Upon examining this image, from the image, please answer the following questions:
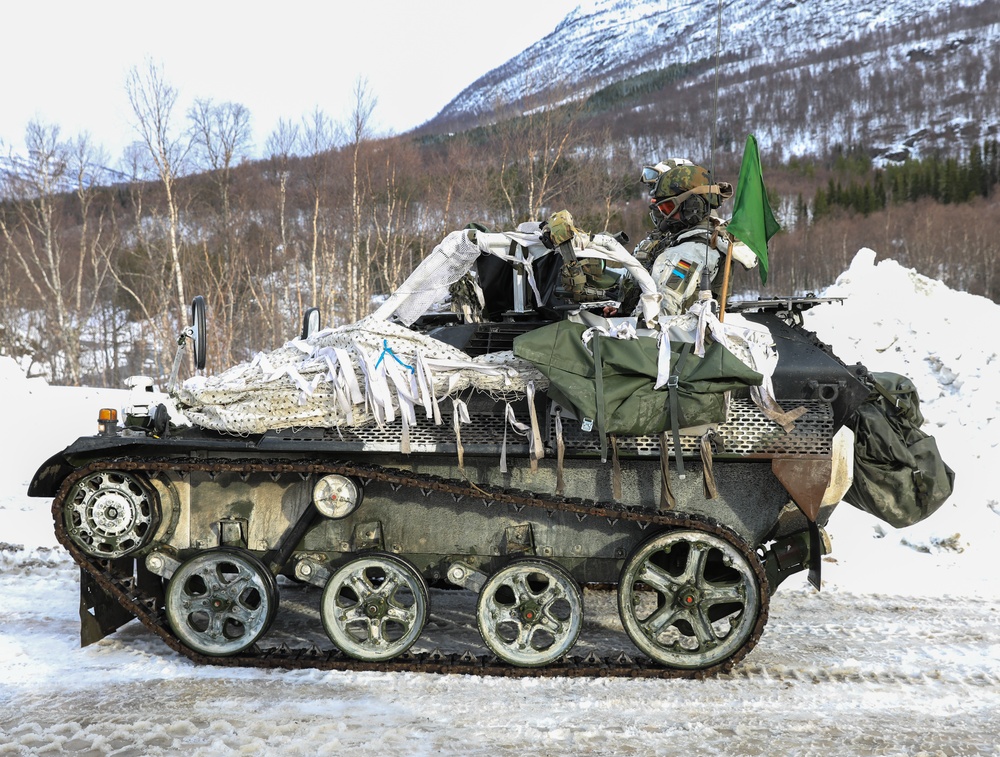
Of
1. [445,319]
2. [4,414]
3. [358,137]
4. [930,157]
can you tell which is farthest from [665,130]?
[445,319]

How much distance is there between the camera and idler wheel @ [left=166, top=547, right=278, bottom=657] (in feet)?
17.4

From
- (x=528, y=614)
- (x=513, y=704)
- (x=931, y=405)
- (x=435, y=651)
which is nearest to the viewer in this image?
(x=513, y=704)

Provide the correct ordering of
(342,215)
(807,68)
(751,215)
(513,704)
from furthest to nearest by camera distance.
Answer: (807,68), (342,215), (751,215), (513,704)

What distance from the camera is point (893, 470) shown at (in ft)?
18.1

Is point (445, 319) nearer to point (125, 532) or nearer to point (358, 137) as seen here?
point (125, 532)

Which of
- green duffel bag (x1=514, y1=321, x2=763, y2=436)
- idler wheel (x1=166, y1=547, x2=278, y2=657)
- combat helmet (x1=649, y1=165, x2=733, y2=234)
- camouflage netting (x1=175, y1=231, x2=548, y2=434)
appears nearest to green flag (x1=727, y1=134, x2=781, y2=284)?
combat helmet (x1=649, y1=165, x2=733, y2=234)

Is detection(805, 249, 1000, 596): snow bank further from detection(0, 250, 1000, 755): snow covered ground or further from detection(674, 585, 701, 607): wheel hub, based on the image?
detection(674, 585, 701, 607): wheel hub

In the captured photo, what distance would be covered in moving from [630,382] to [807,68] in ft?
243

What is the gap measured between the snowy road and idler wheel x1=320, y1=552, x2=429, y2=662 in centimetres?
18

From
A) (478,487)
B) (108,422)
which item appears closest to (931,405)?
(478,487)

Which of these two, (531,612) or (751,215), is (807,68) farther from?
(531,612)

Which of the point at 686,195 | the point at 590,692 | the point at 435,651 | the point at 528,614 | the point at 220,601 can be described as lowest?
the point at 590,692

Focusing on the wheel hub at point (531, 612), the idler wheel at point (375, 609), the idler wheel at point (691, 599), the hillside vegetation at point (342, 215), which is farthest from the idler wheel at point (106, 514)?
the hillside vegetation at point (342, 215)

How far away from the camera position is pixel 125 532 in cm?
520
